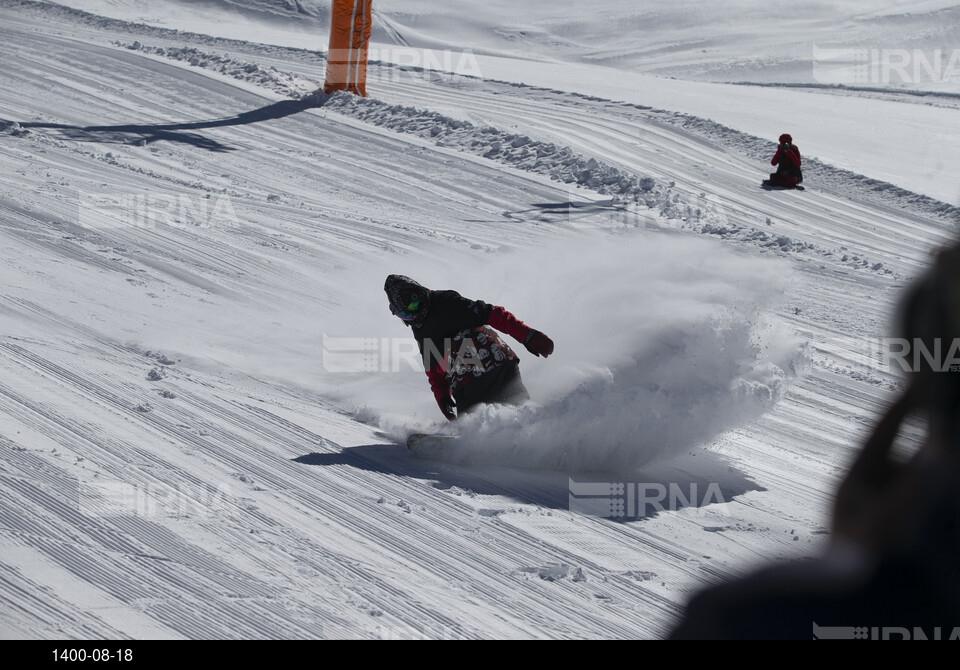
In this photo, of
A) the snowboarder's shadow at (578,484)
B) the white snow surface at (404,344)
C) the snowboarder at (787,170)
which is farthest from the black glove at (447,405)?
the snowboarder at (787,170)

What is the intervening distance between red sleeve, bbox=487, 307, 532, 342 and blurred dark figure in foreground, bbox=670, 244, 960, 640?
5105mm

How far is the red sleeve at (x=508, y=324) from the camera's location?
634cm

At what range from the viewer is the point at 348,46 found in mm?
19297

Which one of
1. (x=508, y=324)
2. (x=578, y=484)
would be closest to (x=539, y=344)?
(x=508, y=324)

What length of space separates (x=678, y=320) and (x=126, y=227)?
300 inches

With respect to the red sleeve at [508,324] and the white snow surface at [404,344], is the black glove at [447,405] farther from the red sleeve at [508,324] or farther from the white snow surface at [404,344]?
the red sleeve at [508,324]

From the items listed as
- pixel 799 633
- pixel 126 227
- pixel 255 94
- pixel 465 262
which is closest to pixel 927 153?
pixel 465 262

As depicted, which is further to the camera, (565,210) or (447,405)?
(565,210)

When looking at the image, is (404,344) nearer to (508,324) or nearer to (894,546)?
(508,324)

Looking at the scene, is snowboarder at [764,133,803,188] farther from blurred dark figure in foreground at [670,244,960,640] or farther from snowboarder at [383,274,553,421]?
blurred dark figure in foreground at [670,244,960,640]

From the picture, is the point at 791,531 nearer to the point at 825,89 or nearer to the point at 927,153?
the point at 927,153

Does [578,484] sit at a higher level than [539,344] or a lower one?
lower

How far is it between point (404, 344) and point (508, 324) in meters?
2.46

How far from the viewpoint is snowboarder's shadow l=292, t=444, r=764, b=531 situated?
5672 millimetres
